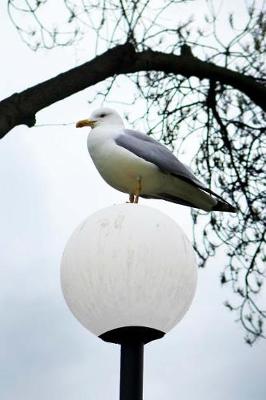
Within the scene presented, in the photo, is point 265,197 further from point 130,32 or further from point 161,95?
point 130,32

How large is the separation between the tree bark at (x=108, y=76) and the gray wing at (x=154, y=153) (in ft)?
1.79

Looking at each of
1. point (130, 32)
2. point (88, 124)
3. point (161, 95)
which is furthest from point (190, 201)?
point (161, 95)

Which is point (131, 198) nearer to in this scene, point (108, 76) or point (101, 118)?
point (101, 118)

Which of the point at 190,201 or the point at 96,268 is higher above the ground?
the point at 190,201

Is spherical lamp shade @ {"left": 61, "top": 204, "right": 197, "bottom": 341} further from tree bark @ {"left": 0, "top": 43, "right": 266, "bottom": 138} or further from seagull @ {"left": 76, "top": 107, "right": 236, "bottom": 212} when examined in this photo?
tree bark @ {"left": 0, "top": 43, "right": 266, "bottom": 138}

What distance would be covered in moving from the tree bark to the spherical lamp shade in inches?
55.5

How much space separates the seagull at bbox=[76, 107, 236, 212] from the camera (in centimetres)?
333

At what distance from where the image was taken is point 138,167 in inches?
131

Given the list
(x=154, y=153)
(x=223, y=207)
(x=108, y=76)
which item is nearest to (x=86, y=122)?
(x=154, y=153)

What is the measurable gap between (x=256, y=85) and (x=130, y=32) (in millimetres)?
931

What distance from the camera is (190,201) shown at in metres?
3.62

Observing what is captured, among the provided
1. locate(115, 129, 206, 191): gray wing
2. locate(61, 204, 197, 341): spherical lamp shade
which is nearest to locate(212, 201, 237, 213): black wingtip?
locate(115, 129, 206, 191): gray wing

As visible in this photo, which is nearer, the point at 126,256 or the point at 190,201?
the point at 126,256

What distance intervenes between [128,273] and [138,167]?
1098 mm
